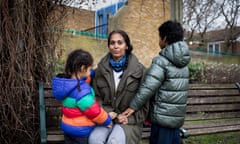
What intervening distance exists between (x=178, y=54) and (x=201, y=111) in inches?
61.9

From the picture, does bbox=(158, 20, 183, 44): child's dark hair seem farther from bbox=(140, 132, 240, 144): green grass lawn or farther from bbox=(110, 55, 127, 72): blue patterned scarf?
bbox=(140, 132, 240, 144): green grass lawn

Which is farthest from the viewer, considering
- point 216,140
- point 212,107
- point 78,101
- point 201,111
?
point 216,140

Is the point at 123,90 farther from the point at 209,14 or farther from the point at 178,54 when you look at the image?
the point at 209,14

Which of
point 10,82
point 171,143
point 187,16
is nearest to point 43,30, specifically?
point 10,82

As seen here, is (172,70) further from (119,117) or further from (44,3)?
(44,3)

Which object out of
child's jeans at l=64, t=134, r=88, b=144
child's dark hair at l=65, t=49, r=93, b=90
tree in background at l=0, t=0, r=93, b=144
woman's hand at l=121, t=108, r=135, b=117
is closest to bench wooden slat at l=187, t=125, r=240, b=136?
woman's hand at l=121, t=108, r=135, b=117

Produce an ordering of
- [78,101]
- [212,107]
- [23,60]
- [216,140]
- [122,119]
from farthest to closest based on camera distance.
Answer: [216,140], [212,107], [23,60], [122,119], [78,101]

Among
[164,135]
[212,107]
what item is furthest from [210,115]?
[164,135]

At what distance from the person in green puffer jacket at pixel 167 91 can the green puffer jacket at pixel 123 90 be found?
9 cm

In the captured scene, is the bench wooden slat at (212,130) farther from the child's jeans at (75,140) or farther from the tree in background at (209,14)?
the tree in background at (209,14)

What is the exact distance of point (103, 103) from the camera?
3.17m

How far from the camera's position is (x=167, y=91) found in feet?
10.2

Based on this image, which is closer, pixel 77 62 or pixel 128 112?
pixel 77 62

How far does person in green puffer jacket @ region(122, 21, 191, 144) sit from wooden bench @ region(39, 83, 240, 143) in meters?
0.47
